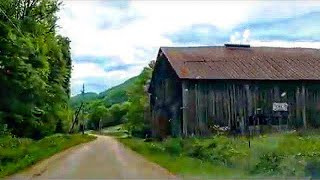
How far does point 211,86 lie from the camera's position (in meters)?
37.7

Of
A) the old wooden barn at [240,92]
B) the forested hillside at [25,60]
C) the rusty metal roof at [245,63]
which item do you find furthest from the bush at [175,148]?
the forested hillside at [25,60]

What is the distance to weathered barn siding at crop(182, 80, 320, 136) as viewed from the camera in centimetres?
3741

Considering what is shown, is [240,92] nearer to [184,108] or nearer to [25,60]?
[184,108]

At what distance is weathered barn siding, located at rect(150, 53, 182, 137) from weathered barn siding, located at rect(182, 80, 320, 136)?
1.36m

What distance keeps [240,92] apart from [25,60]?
16.1m

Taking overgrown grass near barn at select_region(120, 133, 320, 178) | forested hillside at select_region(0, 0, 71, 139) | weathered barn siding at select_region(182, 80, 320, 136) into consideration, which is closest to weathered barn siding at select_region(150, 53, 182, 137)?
weathered barn siding at select_region(182, 80, 320, 136)

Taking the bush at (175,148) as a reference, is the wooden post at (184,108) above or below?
above

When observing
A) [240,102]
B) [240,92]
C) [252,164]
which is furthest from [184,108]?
[252,164]

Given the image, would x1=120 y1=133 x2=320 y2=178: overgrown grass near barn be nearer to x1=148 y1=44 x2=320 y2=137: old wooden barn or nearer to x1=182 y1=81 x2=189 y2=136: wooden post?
x1=182 y1=81 x2=189 y2=136: wooden post

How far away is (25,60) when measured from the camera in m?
41.3

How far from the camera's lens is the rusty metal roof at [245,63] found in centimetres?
3778

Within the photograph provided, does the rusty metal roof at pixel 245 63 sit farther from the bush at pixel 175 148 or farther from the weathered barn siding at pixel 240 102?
the bush at pixel 175 148

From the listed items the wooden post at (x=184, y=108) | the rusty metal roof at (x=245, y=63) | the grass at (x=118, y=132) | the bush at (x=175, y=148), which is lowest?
the grass at (x=118, y=132)

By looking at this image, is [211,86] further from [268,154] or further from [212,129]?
[268,154]
